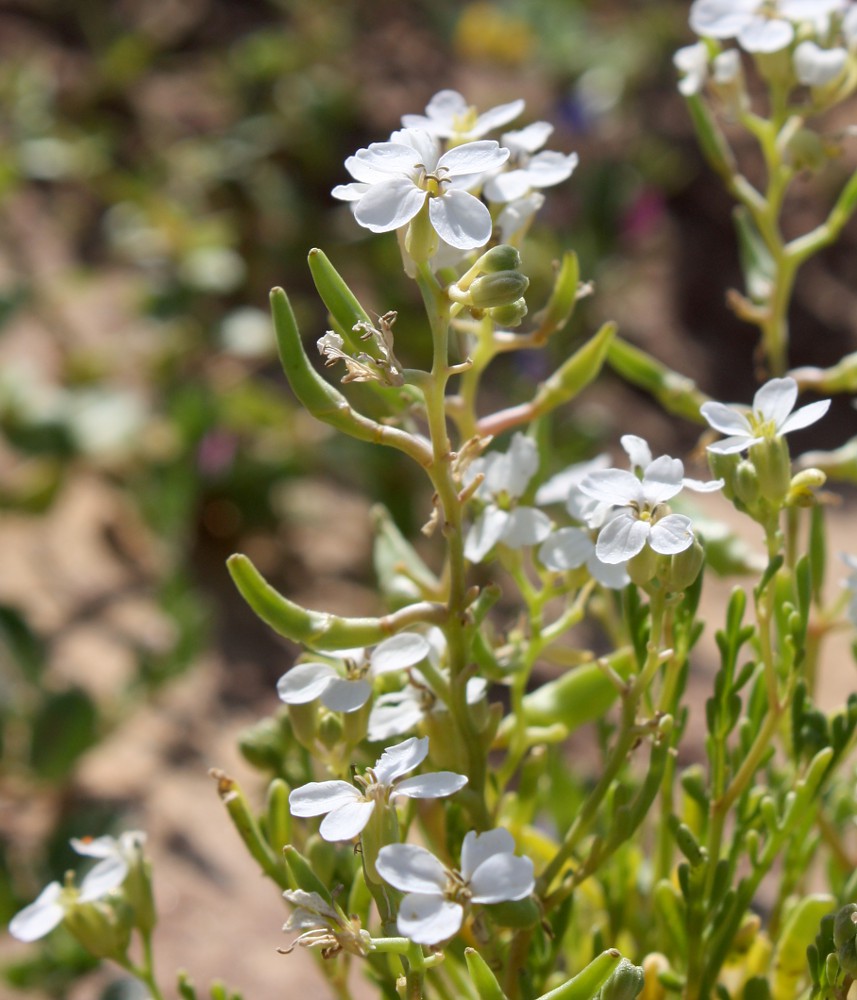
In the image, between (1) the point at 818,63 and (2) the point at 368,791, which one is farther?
(1) the point at 818,63

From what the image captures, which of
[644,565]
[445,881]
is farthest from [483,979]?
[644,565]

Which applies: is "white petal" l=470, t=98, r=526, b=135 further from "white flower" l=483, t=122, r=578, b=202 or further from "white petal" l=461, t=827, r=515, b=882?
"white petal" l=461, t=827, r=515, b=882

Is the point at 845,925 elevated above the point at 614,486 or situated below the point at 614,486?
below

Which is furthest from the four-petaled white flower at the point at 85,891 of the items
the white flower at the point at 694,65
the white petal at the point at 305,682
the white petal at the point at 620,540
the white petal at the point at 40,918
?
the white flower at the point at 694,65

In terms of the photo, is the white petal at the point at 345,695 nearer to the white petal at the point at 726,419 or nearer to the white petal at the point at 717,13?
the white petal at the point at 726,419

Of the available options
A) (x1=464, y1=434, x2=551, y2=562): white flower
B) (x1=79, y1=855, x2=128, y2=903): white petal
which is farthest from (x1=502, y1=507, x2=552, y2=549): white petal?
(x1=79, y1=855, x2=128, y2=903): white petal

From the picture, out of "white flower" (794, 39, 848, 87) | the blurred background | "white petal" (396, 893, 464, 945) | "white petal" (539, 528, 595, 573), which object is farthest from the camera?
the blurred background

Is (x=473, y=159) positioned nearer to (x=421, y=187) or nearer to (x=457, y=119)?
(x=421, y=187)
